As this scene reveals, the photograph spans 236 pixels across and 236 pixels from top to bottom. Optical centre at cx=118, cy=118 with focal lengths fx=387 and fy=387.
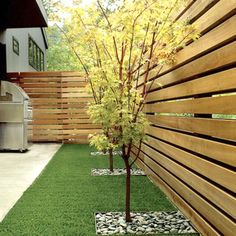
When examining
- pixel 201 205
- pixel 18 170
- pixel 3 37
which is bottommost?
pixel 18 170

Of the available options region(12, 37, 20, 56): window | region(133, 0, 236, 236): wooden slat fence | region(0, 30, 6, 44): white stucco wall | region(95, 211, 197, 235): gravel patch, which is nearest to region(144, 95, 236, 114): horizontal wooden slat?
region(133, 0, 236, 236): wooden slat fence

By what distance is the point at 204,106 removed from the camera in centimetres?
341

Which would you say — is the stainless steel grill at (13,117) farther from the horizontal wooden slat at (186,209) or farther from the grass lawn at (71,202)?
the horizontal wooden slat at (186,209)

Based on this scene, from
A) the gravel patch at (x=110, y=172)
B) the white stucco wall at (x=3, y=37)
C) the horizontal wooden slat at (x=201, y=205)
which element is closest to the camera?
the horizontal wooden slat at (x=201, y=205)

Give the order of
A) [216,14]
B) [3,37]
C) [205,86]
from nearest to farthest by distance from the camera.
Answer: [216,14]
[205,86]
[3,37]

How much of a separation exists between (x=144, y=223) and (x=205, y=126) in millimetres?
1190

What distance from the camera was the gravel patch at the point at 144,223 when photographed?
365cm

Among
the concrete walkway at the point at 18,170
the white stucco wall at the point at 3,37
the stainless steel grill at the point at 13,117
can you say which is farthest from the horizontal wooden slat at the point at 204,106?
the white stucco wall at the point at 3,37

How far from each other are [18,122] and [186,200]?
637 centimetres

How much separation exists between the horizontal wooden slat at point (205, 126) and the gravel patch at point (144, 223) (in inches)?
36.7

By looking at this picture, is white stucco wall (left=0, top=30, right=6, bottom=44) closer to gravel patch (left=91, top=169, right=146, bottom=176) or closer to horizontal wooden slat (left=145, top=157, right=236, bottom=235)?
gravel patch (left=91, top=169, right=146, bottom=176)

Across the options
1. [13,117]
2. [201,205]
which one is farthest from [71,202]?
[13,117]

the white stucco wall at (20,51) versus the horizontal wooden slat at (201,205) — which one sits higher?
the white stucco wall at (20,51)

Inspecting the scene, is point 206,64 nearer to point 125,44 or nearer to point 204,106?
point 204,106
